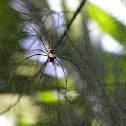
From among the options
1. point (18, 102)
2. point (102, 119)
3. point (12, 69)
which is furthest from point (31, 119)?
point (102, 119)

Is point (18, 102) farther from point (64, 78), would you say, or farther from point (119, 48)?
point (119, 48)

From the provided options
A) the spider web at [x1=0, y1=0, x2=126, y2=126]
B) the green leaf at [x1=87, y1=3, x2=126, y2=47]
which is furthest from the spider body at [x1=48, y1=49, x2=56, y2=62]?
the green leaf at [x1=87, y1=3, x2=126, y2=47]

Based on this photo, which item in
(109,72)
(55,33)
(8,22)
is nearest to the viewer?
(8,22)

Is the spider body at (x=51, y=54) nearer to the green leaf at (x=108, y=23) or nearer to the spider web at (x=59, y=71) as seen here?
the spider web at (x=59, y=71)

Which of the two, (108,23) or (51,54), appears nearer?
(51,54)

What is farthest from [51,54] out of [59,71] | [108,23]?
[108,23]

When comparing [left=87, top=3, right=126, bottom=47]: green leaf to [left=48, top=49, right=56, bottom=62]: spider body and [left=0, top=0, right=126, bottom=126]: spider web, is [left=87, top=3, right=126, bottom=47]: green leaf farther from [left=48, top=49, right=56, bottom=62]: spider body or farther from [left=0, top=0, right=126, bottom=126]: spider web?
[left=48, top=49, right=56, bottom=62]: spider body

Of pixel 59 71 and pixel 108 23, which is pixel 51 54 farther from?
pixel 108 23

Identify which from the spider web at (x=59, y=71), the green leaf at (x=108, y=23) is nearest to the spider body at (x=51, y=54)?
the spider web at (x=59, y=71)
